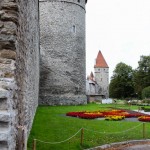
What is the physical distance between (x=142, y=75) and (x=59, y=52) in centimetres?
3489

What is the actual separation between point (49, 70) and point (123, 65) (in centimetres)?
4544

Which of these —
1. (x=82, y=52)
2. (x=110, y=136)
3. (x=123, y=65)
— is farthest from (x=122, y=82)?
(x=110, y=136)

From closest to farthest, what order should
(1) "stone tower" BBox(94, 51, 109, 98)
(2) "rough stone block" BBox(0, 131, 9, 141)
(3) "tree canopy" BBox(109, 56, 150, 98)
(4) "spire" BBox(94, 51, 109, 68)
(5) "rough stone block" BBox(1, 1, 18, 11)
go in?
(2) "rough stone block" BBox(0, 131, 9, 141), (5) "rough stone block" BBox(1, 1, 18, 11), (3) "tree canopy" BBox(109, 56, 150, 98), (1) "stone tower" BBox(94, 51, 109, 98), (4) "spire" BBox(94, 51, 109, 68)

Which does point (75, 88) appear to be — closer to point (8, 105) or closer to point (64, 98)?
point (64, 98)

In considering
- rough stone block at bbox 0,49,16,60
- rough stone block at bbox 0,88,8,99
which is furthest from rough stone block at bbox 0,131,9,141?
rough stone block at bbox 0,49,16,60

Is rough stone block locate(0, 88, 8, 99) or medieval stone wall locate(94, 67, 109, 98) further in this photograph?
medieval stone wall locate(94, 67, 109, 98)

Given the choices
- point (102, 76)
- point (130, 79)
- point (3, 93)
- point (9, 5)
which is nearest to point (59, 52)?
point (9, 5)

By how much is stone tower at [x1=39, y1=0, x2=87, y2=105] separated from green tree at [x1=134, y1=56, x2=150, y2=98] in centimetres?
3141

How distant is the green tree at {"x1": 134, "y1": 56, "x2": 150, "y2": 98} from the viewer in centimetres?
6257

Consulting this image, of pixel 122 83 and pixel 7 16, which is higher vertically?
pixel 122 83

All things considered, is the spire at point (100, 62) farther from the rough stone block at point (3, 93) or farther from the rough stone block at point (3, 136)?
the rough stone block at point (3, 136)

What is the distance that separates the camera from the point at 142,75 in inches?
2525

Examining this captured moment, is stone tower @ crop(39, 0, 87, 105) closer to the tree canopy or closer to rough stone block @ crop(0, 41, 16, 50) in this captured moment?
rough stone block @ crop(0, 41, 16, 50)

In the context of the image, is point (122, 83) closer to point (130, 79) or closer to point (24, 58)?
point (130, 79)
